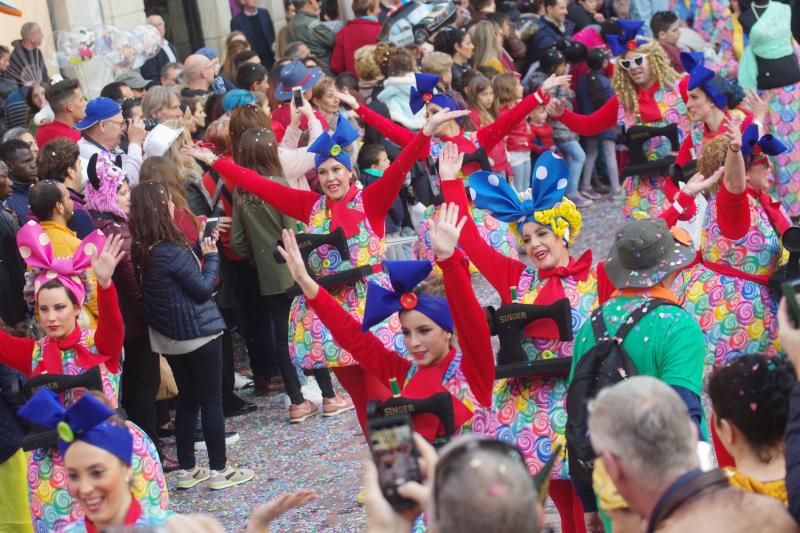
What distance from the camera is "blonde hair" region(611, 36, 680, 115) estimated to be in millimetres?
8406

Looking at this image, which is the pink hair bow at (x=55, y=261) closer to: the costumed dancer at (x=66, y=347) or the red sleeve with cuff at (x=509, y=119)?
the costumed dancer at (x=66, y=347)

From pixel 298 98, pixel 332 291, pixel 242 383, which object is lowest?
pixel 242 383

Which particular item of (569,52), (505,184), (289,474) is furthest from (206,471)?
(569,52)

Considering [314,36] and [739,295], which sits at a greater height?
[314,36]

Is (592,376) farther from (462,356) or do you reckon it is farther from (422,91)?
(422,91)

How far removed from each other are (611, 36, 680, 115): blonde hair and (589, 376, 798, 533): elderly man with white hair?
571 cm

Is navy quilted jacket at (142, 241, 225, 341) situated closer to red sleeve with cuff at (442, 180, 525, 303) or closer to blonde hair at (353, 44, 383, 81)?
red sleeve with cuff at (442, 180, 525, 303)

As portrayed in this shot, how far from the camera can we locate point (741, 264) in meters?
5.92

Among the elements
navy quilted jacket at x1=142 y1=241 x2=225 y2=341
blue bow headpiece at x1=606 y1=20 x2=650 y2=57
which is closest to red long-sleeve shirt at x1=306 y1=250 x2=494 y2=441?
navy quilted jacket at x1=142 y1=241 x2=225 y2=341

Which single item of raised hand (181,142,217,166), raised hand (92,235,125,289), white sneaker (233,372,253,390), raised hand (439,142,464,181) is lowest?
white sneaker (233,372,253,390)

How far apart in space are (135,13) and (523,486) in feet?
36.5

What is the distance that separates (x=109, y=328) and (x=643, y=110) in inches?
172

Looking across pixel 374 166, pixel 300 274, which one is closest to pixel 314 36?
pixel 374 166

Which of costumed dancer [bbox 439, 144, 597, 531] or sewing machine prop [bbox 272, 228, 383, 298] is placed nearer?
costumed dancer [bbox 439, 144, 597, 531]
